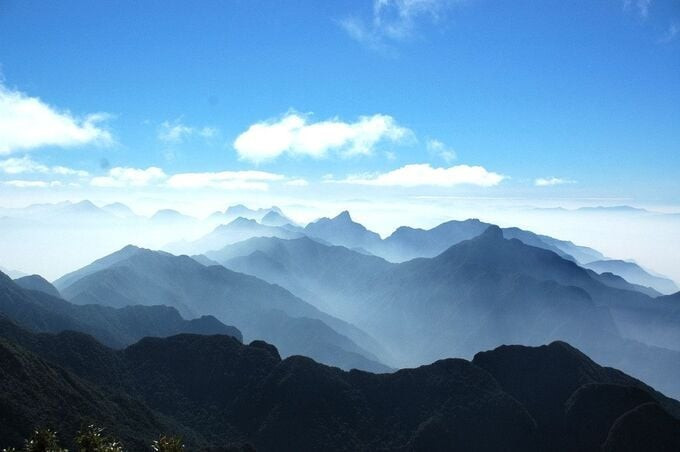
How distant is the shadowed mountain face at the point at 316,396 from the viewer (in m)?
110

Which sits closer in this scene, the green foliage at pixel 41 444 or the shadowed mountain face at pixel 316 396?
the green foliage at pixel 41 444

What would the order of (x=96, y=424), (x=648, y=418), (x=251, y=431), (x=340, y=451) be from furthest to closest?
(x=251, y=431) < (x=340, y=451) < (x=648, y=418) < (x=96, y=424)

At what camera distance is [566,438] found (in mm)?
118562

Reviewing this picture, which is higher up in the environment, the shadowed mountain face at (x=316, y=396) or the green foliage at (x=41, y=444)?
the green foliage at (x=41, y=444)

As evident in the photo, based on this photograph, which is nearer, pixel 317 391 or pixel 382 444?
pixel 382 444

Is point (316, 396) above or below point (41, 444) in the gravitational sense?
below

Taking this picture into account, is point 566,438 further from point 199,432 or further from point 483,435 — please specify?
point 199,432

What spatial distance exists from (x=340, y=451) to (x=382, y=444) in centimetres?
1232

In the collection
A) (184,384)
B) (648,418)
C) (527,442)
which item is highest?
(184,384)

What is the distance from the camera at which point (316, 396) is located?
13400 cm

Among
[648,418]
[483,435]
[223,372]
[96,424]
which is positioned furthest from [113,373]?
[648,418]

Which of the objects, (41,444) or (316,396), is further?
(316,396)

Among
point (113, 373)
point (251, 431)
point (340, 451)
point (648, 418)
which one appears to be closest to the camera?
point (648, 418)

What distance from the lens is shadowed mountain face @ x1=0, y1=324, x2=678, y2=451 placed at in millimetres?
110438
